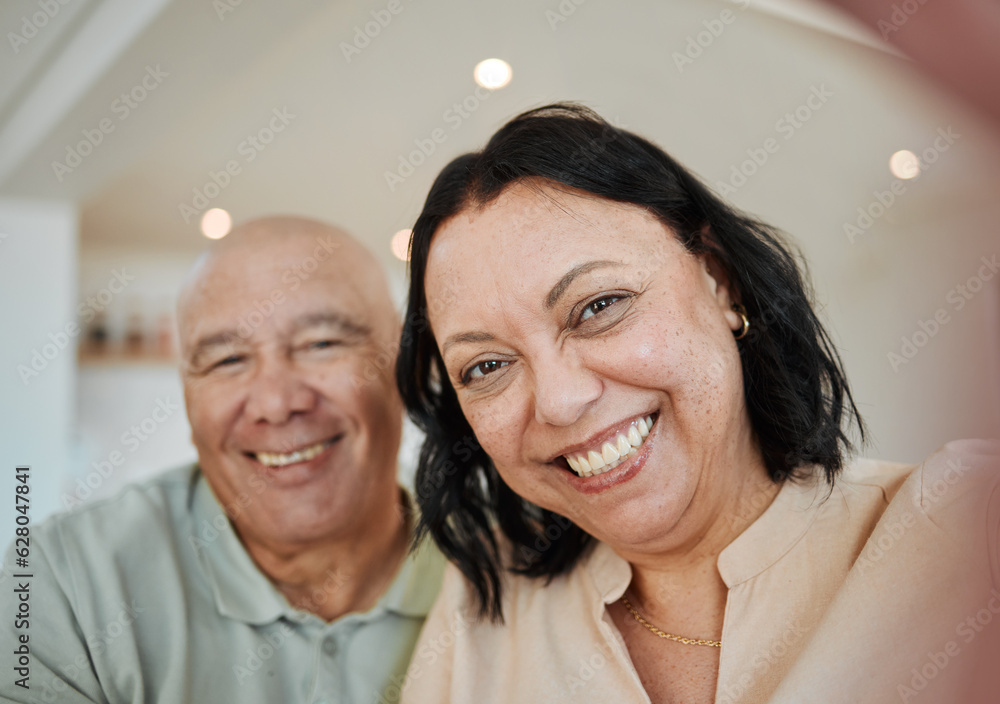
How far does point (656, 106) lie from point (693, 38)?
37 cm

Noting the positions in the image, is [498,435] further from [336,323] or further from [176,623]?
[176,623]

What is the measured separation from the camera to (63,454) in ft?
8.43

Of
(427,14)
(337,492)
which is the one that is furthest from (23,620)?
(427,14)

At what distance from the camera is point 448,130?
10.1 ft

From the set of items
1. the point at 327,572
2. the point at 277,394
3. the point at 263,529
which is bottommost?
the point at 327,572

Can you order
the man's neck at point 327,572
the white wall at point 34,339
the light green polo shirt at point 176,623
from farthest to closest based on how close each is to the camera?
the white wall at point 34,339
the man's neck at point 327,572
the light green polo shirt at point 176,623

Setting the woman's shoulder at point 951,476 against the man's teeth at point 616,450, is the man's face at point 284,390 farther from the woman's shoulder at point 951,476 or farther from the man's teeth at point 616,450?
the woman's shoulder at point 951,476

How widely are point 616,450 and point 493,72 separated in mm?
2070

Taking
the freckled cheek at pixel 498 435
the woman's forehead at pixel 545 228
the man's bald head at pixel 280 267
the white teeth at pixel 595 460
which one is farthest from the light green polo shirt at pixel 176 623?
the woman's forehead at pixel 545 228

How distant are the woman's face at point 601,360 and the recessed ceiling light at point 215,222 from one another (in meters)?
3.33

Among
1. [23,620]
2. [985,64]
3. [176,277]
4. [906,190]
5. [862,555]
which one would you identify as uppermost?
[176,277]

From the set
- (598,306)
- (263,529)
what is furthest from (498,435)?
(263,529)

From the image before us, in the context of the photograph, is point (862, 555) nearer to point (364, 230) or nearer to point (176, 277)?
point (364, 230)

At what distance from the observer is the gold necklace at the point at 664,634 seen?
3.36 feet
